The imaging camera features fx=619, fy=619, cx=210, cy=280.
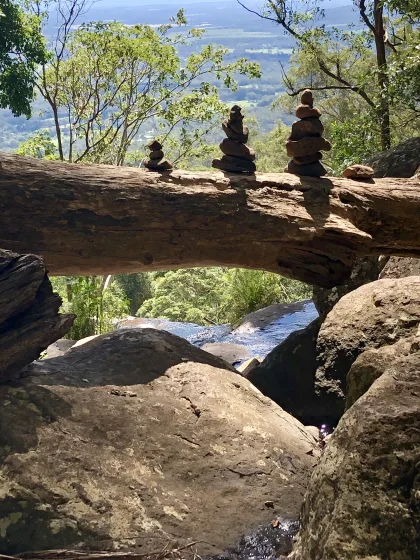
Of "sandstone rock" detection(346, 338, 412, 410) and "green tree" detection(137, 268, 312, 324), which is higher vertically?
"sandstone rock" detection(346, 338, 412, 410)

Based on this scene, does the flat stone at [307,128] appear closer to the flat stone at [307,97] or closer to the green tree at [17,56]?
the flat stone at [307,97]

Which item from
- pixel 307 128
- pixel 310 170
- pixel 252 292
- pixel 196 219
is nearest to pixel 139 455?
pixel 196 219

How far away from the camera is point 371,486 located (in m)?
1.97

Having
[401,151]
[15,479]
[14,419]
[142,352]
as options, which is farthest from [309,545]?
[401,151]

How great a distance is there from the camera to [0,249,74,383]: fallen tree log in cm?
332

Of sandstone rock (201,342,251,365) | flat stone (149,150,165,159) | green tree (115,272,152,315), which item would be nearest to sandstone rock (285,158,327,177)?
flat stone (149,150,165,159)

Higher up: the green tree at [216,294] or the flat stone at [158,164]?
the flat stone at [158,164]

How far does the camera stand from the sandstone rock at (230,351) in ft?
28.0

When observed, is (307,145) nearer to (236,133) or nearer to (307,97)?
(307,97)

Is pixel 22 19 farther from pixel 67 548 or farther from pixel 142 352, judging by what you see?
pixel 67 548

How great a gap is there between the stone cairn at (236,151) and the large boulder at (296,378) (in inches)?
58.7

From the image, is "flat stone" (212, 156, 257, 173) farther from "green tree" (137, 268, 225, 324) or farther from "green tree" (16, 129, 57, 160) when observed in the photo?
"green tree" (16, 129, 57, 160)

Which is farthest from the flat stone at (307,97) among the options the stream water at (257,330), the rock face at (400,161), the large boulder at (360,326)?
the stream water at (257,330)

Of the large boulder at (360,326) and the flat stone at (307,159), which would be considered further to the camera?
the flat stone at (307,159)
